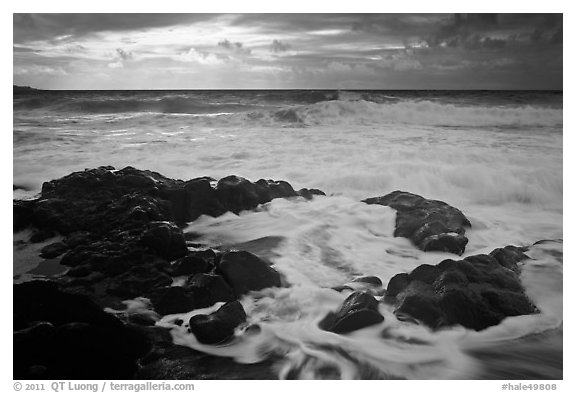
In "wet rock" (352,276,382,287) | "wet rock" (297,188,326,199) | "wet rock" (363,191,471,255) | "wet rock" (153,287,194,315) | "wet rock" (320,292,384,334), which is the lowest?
"wet rock" (320,292,384,334)

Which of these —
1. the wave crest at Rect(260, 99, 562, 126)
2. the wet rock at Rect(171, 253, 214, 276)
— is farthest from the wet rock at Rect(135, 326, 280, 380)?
the wave crest at Rect(260, 99, 562, 126)

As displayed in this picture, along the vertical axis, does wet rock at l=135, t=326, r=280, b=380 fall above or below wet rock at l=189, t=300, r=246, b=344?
below

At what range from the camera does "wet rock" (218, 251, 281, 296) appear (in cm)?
340

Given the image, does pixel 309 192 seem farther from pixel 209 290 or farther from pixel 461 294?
pixel 461 294

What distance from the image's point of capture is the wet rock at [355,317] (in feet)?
10.2

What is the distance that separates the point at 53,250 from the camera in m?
3.77

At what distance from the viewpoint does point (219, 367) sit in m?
2.97

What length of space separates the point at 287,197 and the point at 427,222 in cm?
124

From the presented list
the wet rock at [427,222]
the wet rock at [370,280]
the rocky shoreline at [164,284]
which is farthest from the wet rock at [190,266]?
the wet rock at [427,222]

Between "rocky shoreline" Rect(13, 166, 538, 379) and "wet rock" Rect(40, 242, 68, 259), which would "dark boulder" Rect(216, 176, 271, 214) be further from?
"wet rock" Rect(40, 242, 68, 259)

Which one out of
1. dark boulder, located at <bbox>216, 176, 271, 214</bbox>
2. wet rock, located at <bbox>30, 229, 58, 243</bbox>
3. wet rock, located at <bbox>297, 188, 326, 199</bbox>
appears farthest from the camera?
wet rock, located at <bbox>297, 188, 326, 199</bbox>

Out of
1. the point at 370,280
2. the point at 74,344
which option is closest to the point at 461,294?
the point at 370,280
